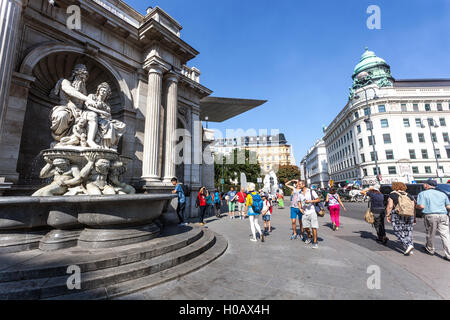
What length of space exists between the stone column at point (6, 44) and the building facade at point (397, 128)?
41895 mm

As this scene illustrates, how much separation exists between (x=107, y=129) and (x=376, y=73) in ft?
172

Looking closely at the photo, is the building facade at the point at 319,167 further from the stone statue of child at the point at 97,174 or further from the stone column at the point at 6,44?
the stone column at the point at 6,44

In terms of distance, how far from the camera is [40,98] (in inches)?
258

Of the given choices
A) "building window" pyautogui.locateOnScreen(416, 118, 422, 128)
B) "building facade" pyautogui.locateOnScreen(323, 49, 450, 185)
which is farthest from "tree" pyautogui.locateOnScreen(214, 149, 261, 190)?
"building window" pyautogui.locateOnScreen(416, 118, 422, 128)

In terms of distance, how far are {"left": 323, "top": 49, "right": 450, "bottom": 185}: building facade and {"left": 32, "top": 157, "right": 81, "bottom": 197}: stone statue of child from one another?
42164mm

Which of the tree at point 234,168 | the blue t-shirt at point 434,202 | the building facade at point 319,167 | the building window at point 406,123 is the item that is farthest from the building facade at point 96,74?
the building facade at point 319,167

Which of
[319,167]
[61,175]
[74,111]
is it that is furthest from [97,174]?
[319,167]

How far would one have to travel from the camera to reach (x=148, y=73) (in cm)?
855

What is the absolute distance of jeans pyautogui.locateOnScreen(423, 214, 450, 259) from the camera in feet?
13.0

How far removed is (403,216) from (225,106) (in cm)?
1315

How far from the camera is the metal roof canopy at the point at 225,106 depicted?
14516 mm
